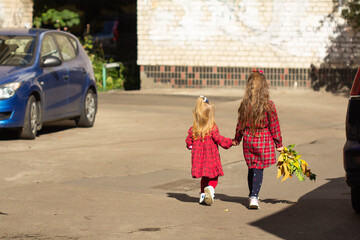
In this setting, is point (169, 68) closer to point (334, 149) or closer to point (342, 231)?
point (334, 149)

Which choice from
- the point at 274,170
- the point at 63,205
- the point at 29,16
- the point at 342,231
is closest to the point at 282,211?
the point at 342,231

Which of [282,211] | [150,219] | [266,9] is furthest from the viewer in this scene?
[266,9]

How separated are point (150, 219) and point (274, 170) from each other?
367cm

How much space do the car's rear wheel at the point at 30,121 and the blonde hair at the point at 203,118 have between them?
4.78 m

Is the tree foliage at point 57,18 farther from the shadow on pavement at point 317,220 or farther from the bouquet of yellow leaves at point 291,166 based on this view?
the bouquet of yellow leaves at point 291,166

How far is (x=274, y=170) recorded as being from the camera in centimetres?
1107

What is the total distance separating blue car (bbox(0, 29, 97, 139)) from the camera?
12.7 metres

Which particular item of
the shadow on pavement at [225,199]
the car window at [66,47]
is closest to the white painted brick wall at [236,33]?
the car window at [66,47]

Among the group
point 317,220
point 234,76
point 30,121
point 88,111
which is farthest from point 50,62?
point 234,76

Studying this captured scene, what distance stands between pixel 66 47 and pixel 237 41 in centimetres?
935

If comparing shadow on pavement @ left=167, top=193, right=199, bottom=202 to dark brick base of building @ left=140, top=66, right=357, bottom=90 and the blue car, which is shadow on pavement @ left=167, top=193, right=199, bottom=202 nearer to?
the blue car

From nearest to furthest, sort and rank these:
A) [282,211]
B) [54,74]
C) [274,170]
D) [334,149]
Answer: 1. [282,211]
2. [274,170]
3. [334,149]
4. [54,74]

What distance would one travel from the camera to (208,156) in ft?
28.2

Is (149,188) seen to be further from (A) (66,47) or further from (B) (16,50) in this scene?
(A) (66,47)
